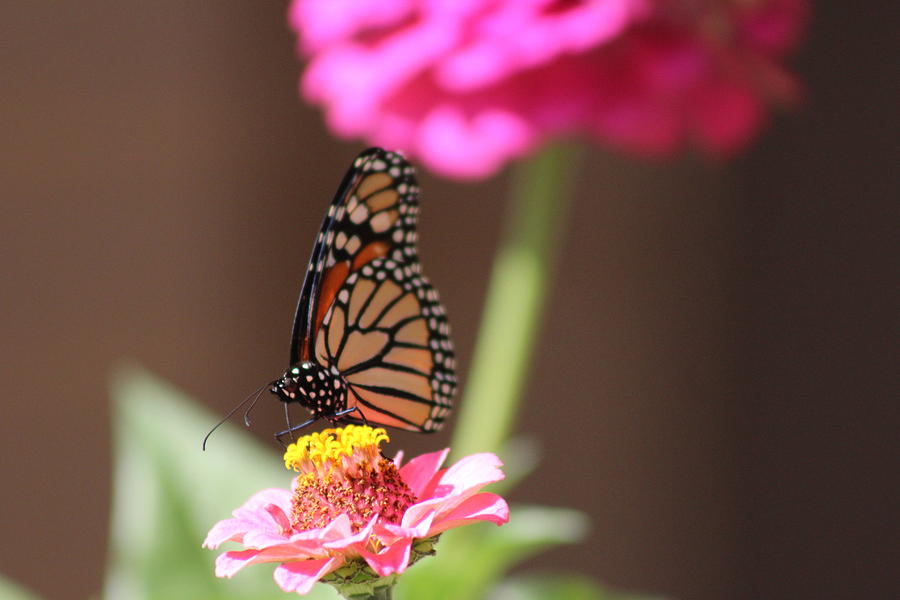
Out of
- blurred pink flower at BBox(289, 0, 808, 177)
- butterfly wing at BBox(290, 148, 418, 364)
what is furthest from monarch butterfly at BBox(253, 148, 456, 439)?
blurred pink flower at BBox(289, 0, 808, 177)

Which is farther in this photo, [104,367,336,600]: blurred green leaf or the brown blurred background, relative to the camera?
the brown blurred background

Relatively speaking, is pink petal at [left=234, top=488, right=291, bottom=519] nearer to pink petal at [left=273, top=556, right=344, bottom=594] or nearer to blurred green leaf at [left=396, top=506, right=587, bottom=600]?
pink petal at [left=273, top=556, right=344, bottom=594]

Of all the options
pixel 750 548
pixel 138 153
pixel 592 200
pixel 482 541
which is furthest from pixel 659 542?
pixel 482 541

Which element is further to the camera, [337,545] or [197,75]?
[197,75]

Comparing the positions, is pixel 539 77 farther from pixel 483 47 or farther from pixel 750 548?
pixel 750 548

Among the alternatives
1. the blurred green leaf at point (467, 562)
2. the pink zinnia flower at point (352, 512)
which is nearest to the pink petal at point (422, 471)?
the pink zinnia flower at point (352, 512)

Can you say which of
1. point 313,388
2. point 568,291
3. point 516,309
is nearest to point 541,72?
point 516,309
